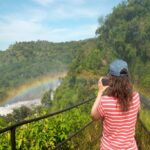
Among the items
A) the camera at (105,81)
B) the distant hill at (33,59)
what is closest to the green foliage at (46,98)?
the distant hill at (33,59)

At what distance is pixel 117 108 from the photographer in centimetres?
280

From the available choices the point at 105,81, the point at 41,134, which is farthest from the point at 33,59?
the point at 105,81

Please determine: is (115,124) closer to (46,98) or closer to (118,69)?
(118,69)

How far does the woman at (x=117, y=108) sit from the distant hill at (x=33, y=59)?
436 feet

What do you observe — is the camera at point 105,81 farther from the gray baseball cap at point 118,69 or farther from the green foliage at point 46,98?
the green foliage at point 46,98

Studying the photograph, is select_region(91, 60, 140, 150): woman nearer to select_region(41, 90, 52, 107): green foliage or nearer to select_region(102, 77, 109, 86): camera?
select_region(102, 77, 109, 86): camera

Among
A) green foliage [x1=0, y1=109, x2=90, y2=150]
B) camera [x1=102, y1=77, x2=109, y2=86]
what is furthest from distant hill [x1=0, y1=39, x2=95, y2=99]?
camera [x1=102, y1=77, x2=109, y2=86]

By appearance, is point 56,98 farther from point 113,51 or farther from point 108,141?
point 108,141

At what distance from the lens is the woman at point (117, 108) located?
2.80 m

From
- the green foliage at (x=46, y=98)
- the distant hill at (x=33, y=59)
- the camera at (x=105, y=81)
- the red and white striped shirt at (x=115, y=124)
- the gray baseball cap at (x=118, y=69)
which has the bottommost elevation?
the green foliage at (x=46, y=98)

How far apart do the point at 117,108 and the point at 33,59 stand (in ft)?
530

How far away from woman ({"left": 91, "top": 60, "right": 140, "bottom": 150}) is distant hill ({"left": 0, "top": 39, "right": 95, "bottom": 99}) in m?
133

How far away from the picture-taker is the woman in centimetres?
280

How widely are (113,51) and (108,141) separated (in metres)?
82.2
